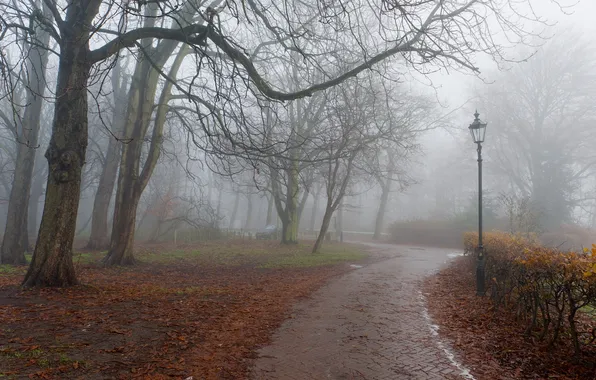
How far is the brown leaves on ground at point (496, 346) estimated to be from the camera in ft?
15.9

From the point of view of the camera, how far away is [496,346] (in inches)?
230

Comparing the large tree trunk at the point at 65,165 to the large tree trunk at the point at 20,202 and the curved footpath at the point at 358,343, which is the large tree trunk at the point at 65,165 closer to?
the curved footpath at the point at 358,343

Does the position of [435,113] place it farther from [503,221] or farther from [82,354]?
[82,354]

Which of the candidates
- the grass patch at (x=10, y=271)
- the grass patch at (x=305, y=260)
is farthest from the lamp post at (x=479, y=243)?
the grass patch at (x=10, y=271)

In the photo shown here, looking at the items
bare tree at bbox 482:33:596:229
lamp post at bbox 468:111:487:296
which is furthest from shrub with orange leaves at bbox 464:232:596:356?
bare tree at bbox 482:33:596:229

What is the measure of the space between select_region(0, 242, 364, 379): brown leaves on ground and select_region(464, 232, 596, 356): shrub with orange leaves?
396 centimetres

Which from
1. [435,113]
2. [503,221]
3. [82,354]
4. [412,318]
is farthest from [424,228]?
[82,354]

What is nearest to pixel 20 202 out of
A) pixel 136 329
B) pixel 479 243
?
pixel 136 329

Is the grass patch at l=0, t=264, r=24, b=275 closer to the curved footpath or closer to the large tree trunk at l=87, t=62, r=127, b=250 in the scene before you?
the large tree trunk at l=87, t=62, r=127, b=250

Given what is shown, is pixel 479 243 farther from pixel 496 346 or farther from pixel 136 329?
pixel 136 329

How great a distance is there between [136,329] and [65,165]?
139 inches

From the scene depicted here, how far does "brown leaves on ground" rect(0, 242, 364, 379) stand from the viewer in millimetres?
4277

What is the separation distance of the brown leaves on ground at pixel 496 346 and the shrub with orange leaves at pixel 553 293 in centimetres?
17

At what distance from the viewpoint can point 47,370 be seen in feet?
13.0
